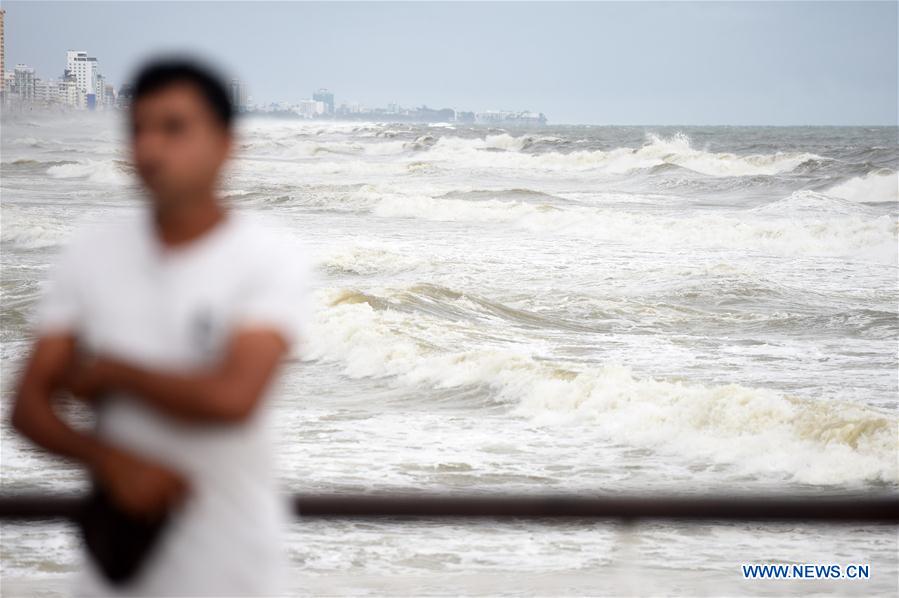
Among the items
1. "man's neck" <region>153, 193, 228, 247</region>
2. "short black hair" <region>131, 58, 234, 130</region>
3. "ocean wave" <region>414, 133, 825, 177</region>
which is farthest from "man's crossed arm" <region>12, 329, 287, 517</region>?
"ocean wave" <region>414, 133, 825, 177</region>

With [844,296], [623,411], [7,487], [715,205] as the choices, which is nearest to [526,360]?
[623,411]

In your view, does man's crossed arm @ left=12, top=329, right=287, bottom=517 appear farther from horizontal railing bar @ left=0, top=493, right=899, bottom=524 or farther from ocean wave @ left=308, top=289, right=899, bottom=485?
ocean wave @ left=308, top=289, right=899, bottom=485

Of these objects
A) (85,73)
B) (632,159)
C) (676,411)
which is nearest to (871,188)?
(632,159)

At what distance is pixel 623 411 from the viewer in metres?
9.72

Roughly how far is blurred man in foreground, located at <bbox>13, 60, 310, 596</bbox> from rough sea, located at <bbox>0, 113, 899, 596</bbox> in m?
0.19

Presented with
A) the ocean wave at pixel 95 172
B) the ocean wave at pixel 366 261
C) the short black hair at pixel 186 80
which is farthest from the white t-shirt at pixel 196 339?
the ocean wave at pixel 95 172

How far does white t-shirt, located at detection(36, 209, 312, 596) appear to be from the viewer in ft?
3.84

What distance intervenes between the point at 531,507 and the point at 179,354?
956mm

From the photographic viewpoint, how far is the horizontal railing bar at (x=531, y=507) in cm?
198

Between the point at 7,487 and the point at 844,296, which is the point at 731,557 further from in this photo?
the point at 844,296

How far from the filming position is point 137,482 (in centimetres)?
116

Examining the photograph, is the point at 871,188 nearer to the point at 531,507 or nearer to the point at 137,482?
the point at 531,507

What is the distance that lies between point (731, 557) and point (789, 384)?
5.89 metres

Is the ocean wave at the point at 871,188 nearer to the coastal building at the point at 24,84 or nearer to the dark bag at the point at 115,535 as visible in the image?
the dark bag at the point at 115,535
